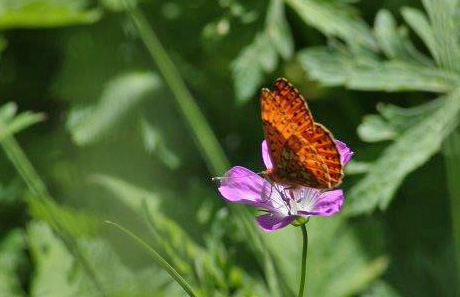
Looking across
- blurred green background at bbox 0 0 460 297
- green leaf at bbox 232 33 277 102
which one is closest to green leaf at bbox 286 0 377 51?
blurred green background at bbox 0 0 460 297

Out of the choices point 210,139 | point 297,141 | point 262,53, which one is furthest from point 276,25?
point 297,141

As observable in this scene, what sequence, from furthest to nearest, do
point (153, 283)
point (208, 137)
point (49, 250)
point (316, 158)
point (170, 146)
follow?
1. point (170, 146)
2. point (49, 250)
3. point (153, 283)
4. point (208, 137)
5. point (316, 158)

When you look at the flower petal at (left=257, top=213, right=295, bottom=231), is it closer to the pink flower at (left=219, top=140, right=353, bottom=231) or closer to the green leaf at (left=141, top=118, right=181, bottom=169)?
the pink flower at (left=219, top=140, right=353, bottom=231)

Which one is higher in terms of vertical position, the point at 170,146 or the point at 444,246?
the point at 170,146

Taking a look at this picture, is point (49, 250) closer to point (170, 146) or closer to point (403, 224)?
point (170, 146)

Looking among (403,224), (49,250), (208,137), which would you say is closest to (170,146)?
(49,250)

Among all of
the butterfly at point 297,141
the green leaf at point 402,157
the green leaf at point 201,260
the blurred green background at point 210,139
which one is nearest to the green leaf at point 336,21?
the blurred green background at point 210,139

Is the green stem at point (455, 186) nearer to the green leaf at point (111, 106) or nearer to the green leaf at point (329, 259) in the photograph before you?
the green leaf at point (329, 259)
